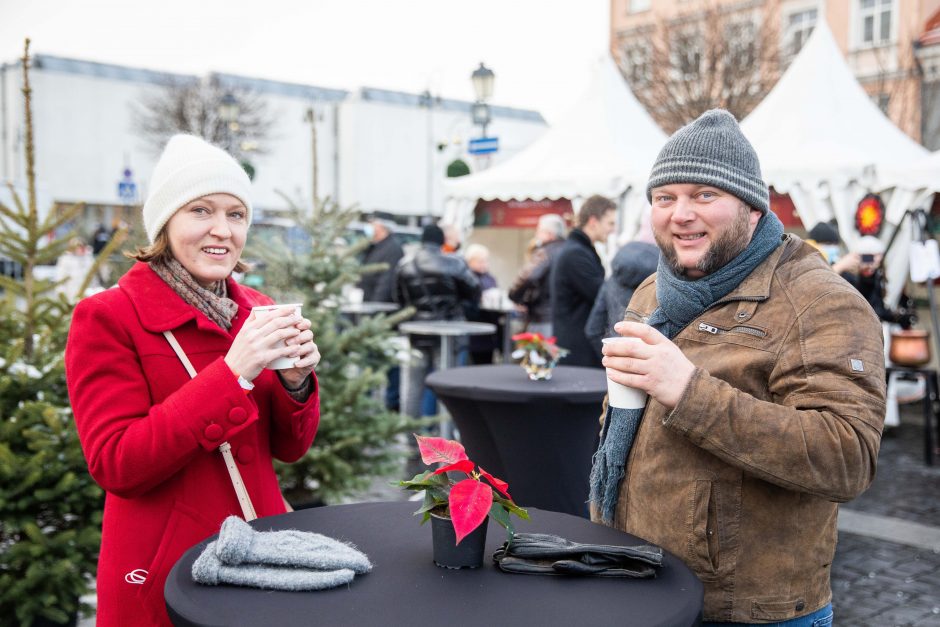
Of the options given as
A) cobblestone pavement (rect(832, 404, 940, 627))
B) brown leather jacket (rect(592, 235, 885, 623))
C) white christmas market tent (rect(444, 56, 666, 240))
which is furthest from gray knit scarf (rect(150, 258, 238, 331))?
white christmas market tent (rect(444, 56, 666, 240))

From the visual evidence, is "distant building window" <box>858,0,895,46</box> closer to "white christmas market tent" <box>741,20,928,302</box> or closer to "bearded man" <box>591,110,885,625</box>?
"white christmas market tent" <box>741,20,928,302</box>

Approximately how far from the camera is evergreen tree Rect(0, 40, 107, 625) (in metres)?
3.31

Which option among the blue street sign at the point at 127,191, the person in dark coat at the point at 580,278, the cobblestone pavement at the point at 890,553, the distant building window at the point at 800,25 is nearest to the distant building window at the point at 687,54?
the distant building window at the point at 800,25

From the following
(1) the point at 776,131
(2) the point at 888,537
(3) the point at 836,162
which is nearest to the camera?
(2) the point at 888,537

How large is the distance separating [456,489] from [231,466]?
721 millimetres

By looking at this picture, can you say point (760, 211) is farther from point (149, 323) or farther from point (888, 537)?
point (888, 537)

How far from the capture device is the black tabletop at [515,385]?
165 inches

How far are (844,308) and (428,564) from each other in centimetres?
105

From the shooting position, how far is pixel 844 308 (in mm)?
1799

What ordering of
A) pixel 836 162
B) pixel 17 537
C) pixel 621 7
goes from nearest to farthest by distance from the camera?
pixel 17 537 < pixel 836 162 < pixel 621 7

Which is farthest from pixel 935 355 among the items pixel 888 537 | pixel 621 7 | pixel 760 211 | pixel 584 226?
pixel 621 7

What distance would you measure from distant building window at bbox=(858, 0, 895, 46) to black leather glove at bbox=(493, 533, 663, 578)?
89.2 ft

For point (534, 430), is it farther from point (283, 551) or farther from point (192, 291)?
point (283, 551)

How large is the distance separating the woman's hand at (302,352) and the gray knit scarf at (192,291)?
0.76 feet
